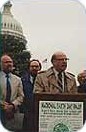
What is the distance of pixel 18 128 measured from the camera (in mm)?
944

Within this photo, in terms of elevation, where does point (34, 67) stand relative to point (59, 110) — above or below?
above

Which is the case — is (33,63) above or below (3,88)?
above

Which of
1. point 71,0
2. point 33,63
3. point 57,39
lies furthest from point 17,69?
point 71,0

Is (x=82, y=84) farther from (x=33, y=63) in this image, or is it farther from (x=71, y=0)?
(x=71, y=0)

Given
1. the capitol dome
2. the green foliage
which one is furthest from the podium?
the capitol dome

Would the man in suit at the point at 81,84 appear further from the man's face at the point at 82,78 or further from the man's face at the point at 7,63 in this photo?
the man's face at the point at 7,63

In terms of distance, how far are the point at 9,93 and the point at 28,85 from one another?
0.09 m

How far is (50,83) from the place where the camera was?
944 mm

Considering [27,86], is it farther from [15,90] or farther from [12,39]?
[12,39]

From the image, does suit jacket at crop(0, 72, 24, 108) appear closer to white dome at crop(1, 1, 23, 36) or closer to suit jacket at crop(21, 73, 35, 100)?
suit jacket at crop(21, 73, 35, 100)

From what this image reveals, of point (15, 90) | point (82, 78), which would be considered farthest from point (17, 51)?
point (82, 78)

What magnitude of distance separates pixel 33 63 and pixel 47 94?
0.14m

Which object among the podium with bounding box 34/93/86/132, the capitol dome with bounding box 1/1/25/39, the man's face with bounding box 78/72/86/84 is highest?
the capitol dome with bounding box 1/1/25/39

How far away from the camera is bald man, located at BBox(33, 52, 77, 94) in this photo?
93cm
